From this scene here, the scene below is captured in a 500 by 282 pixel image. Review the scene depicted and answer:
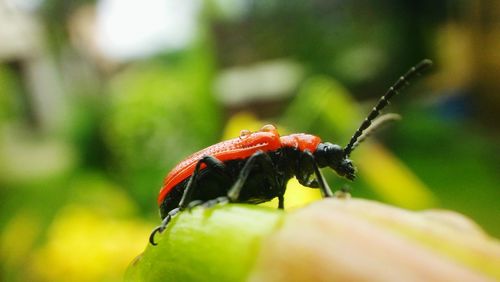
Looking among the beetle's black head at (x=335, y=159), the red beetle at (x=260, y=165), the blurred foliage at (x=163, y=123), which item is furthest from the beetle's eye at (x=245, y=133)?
the blurred foliage at (x=163, y=123)

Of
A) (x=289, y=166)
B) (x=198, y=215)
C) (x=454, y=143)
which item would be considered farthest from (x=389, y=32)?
(x=198, y=215)

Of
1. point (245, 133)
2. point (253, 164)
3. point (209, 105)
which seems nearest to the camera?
point (253, 164)

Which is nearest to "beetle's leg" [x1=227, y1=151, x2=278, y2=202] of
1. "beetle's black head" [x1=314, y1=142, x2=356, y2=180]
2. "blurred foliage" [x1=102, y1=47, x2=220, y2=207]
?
"beetle's black head" [x1=314, y1=142, x2=356, y2=180]

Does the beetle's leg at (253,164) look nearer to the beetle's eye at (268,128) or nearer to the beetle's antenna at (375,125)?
the beetle's eye at (268,128)

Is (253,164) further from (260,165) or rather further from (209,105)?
(209,105)

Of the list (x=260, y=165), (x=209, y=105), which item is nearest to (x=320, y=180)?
Answer: (x=260, y=165)

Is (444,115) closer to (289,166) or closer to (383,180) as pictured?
(383,180)

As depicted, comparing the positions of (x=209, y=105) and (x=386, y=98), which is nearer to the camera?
(x=386, y=98)
